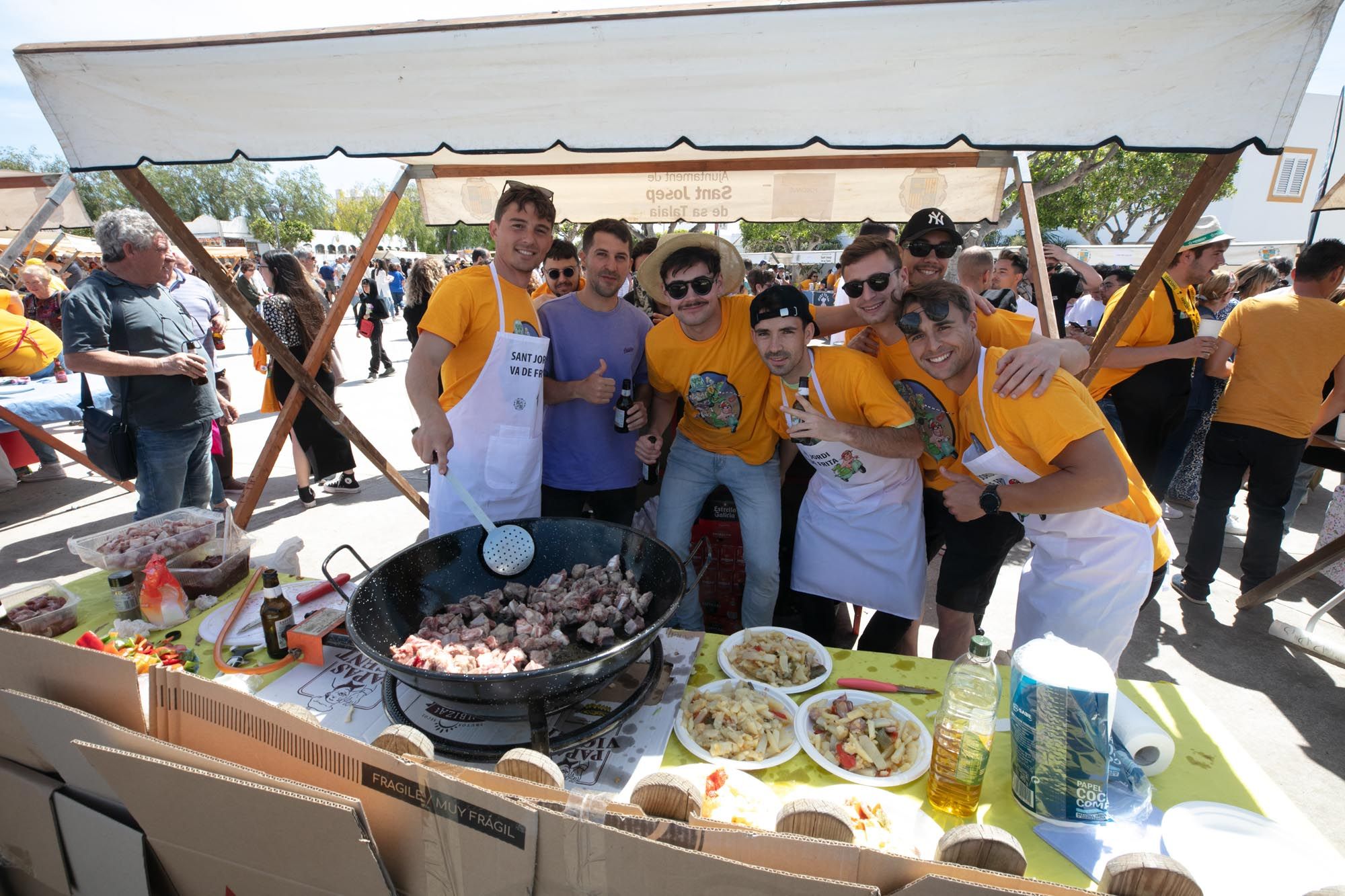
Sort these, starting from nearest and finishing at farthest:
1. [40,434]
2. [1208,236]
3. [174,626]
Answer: [174,626]
[1208,236]
[40,434]

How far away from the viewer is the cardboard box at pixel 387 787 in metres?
1.01

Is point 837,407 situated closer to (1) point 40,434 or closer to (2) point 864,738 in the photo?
(2) point 864,738

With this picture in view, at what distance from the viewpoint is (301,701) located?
169 cm

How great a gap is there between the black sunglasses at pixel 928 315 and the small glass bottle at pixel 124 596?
267cm

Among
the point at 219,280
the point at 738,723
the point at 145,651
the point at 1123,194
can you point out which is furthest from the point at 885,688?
the point at 1123,194

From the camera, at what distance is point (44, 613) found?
1945mm

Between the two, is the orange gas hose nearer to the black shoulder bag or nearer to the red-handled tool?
the red-handled tool

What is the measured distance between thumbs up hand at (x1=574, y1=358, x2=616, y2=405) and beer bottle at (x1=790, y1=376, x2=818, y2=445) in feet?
2.63

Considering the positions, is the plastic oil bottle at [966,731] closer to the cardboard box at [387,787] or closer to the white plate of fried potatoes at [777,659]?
the white plate of fried potatoes at [777,659]

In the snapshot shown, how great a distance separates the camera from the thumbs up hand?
8.57ft

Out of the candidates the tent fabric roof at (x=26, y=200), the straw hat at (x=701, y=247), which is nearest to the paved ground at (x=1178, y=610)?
the straw hat at (x=701, y=247)

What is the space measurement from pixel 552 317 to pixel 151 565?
5.79 ft

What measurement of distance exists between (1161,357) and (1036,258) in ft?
5.02

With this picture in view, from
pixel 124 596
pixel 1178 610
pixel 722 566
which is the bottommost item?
pixel 1178 610
